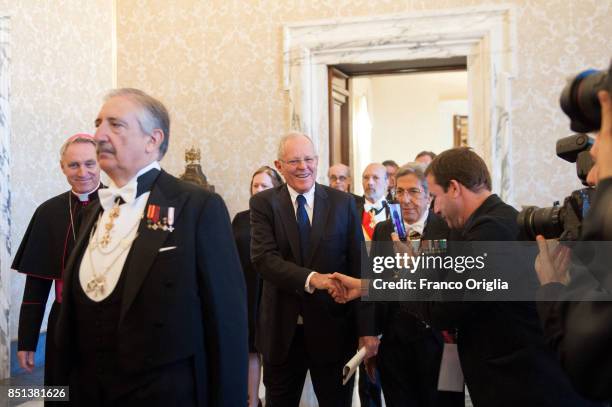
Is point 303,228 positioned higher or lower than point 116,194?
lower

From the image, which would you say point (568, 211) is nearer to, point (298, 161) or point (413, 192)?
point (413, 192)

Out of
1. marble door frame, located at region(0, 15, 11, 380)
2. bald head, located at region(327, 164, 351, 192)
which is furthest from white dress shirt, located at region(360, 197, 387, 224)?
marble door frame, located at region(0, 15, 11, 380)

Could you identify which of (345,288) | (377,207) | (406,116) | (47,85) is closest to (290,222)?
(345,288)

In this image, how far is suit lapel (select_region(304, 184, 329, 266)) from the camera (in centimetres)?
314

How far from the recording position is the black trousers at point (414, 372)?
2.95m

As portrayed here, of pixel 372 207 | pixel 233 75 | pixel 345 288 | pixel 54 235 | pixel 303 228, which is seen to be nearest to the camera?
pixel 345 288

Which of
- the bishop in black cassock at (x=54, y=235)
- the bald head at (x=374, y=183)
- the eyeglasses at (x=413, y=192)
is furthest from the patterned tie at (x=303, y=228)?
the bald head at (x=374, y=183)

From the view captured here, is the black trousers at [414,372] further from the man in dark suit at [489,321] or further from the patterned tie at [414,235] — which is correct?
the man in dark suit at [489,321]

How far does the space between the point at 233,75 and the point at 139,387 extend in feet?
15.0

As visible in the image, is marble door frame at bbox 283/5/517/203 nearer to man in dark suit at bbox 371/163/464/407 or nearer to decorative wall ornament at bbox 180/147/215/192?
decorative wall ornament at bbox 180/147/215/192

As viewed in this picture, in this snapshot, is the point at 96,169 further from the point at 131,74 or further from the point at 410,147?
the point at 410,147

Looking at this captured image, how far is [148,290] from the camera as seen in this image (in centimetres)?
186

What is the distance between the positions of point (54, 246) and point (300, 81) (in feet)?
10.9

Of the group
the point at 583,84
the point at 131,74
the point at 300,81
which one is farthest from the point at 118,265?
the point at 131,74
